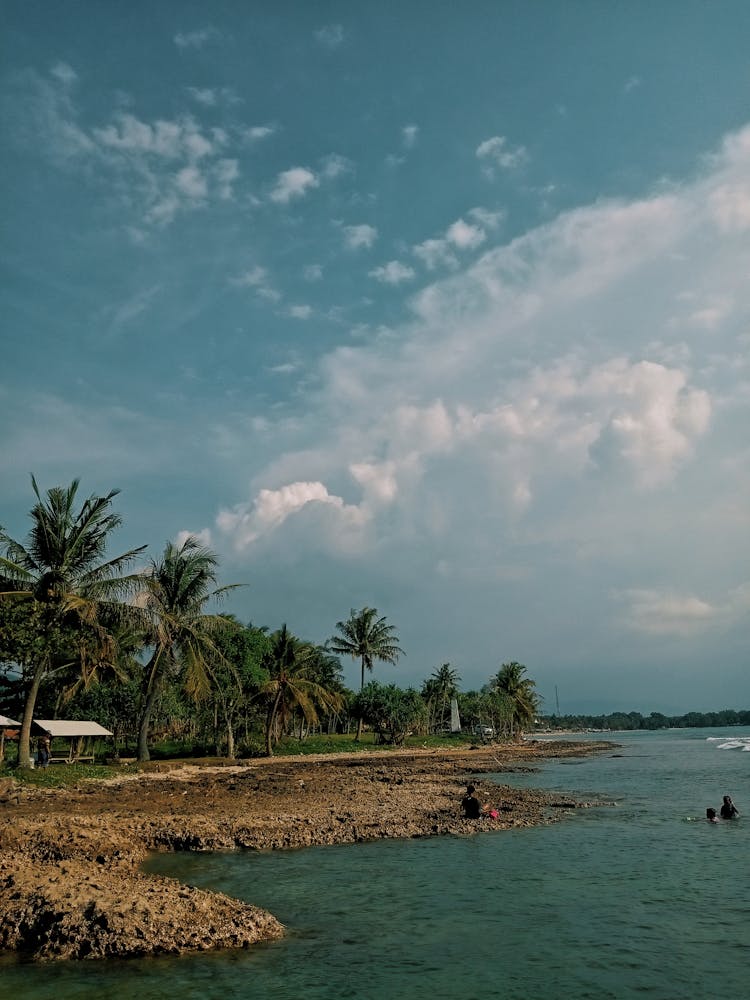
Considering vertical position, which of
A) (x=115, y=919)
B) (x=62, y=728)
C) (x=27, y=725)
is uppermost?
(x=27, y=725)

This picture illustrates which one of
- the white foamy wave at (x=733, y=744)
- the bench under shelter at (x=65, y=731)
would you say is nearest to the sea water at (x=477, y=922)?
the bench under shelter at (x=65, y=731)

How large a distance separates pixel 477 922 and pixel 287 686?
124ft

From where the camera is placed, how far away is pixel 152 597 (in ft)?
126

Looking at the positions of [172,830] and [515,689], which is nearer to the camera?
[172,830]

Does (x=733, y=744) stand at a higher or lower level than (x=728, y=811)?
lower

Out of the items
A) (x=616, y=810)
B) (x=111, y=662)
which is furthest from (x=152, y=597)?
(x=616, y=810)

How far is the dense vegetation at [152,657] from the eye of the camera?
30344 mm

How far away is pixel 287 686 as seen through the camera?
49719 millimetres

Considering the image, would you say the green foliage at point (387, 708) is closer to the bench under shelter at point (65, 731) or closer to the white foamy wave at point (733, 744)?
the bench under shelter at point (65, 731)

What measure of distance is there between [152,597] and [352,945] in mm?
29093

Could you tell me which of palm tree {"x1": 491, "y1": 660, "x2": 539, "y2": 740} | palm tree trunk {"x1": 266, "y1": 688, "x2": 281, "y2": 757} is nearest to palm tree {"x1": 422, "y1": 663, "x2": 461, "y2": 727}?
palm tree {"x1": 491, "y1": 660, "x2": 539, "y2": 740}

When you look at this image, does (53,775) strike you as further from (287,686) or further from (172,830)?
(287,686)

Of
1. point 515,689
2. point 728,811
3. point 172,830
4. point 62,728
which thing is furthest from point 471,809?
point 515,689

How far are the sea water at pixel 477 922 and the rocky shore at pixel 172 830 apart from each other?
57 cm
